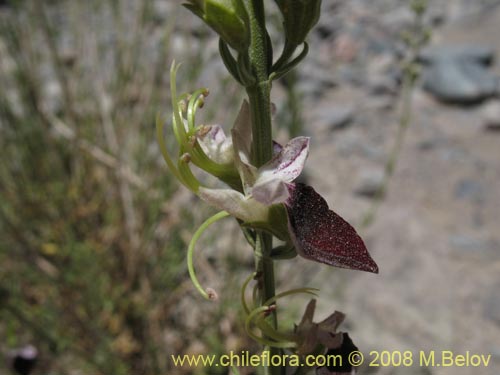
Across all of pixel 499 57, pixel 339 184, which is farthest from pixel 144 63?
pixel 499 57

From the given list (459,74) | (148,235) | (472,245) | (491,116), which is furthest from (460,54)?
(148,235)

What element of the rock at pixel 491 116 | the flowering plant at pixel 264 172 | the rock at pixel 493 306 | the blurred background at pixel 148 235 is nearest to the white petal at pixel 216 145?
the flowering plant at pixel 264 172

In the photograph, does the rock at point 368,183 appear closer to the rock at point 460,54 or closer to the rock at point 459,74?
the rock at point 459,74

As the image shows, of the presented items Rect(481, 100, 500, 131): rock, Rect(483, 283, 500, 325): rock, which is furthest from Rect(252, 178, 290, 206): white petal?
Rect(481, 100, 500, 131): rock

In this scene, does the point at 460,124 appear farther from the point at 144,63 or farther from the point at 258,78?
the point at 258,78

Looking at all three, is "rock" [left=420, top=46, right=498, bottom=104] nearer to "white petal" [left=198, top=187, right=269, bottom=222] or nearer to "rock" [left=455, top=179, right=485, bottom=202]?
"rock" [left=455, top=179, right=485, bottom=202]

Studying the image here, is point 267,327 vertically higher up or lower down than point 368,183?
higher up

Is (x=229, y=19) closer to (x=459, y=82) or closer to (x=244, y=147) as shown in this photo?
(x=244, y=147)
